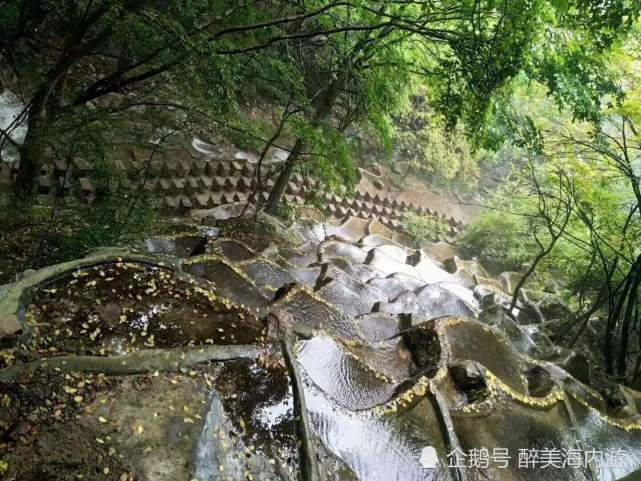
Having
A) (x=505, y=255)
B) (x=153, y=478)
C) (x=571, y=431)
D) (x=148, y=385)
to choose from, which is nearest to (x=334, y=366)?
(x=148, y=385)

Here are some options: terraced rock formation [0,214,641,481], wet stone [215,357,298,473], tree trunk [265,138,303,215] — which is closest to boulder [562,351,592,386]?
terraced rock formation [0,214,641,481]

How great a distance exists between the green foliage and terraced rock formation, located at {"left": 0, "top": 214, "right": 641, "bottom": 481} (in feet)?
34.4

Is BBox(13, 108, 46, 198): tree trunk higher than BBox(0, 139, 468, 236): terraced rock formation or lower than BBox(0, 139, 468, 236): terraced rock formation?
higher

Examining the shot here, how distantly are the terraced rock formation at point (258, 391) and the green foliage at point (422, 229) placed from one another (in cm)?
1049

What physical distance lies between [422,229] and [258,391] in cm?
1424

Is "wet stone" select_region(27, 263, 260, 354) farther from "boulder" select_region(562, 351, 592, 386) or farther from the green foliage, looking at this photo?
the green foliage

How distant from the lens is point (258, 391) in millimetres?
3934

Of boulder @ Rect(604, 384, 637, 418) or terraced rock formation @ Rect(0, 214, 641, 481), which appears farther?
boulder @ Rect(604, 384, 637, 418)

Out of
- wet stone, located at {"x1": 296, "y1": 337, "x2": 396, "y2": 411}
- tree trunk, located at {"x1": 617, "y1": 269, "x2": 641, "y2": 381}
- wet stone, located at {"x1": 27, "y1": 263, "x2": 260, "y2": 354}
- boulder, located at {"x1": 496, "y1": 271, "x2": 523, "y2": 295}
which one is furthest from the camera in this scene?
boulder, located at {"x1": 496, "y1": 271, "x2": 523, "y2": 295}

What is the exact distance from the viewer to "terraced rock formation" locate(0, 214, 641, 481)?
3055 millimetres

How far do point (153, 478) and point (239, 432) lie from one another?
811mm

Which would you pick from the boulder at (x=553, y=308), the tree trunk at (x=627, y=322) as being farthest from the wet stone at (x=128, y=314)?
the boulder at (x=553, y=308)

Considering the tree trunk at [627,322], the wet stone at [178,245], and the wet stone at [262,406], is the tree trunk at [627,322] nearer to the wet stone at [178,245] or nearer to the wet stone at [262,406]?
the wet stone at [262,406]

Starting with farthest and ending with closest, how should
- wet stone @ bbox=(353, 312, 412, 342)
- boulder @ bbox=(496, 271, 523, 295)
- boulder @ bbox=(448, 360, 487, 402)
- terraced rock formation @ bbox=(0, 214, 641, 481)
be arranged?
boulder @ bbox=(496, 271, 523, 295)
wet stone @ bbox=(353, 312, 412, 342)
boulder @ bbox=(448, 360, 487, 402)
terraced rock formation @ bbox=(0, 214, 641, 481)
